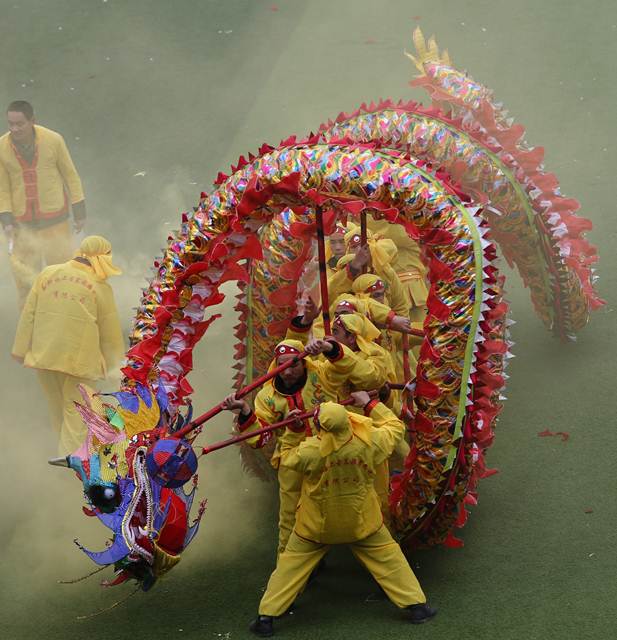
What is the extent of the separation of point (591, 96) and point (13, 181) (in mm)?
6526

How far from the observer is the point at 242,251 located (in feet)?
20.4

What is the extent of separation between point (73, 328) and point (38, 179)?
8.20 feet

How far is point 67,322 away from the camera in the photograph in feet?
24.1

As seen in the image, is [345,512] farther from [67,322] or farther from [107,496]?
[67,322]

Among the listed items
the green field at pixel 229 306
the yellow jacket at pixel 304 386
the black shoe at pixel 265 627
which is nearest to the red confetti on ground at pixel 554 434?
the green field at pixel 229 306

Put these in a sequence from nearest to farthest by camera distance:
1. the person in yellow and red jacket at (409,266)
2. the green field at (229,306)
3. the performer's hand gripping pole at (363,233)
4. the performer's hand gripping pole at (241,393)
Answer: the performer's hand gripping pole at (241,393) < the green field at (229,306) < the performer's hand gripping pole at (363,233) < the person in yellow and red jacket at (409,266)

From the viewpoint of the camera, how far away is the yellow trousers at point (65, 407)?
24.2 ft

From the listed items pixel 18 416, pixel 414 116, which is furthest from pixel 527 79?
pixel 18 416

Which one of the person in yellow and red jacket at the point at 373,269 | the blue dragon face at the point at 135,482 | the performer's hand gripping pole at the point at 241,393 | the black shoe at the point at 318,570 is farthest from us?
the person in yellow and red jacket at the point at 373,269

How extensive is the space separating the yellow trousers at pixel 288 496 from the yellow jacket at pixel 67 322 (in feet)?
6.98

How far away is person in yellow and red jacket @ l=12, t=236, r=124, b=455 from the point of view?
289 inches

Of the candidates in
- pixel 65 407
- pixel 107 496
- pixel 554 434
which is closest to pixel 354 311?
pixel 554 434

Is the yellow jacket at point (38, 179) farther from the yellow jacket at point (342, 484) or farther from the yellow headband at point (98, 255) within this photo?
the yellow jacket at point (342, 484)

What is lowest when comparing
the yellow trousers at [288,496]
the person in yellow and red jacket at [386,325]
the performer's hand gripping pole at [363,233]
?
the yellow trousers at [288,496]
